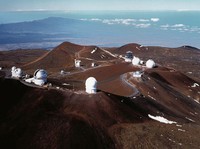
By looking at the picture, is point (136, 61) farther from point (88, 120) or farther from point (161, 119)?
point (88, 120)

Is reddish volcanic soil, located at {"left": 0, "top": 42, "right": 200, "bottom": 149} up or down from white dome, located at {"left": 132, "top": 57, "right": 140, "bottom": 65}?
up

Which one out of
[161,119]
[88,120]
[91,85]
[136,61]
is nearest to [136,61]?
[136,61]

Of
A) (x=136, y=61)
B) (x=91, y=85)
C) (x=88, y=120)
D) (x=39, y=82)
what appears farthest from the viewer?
(x=136, y=61)

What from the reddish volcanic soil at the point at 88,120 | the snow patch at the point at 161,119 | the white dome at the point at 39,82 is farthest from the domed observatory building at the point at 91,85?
the snow patch at the point at 161,119

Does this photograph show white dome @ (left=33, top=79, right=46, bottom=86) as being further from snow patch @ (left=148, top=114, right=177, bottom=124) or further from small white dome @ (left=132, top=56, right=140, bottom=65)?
small white dome @ (left=132, top=56, right=140, bottom=65)

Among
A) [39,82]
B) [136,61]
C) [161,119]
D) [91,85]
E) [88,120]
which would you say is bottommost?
[136,61]

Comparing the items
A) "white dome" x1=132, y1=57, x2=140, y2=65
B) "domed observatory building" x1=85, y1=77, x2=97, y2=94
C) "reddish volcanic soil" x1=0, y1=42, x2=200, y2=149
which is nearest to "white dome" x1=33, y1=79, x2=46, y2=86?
"reddish volcanic soil" x1=0, y1=42, x2=200, y2=149

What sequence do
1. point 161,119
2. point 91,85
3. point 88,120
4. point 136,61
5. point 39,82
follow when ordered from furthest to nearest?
point 136,61 < point 39,82 < point 161,119 < point 91,85 < point 88,120

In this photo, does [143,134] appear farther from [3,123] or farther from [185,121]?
[3,123]

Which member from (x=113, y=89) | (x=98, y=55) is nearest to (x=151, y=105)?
(x=113, y=89)

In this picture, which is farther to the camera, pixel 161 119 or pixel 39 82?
pixel 39 82

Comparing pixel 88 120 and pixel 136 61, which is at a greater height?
pixel 88 120
